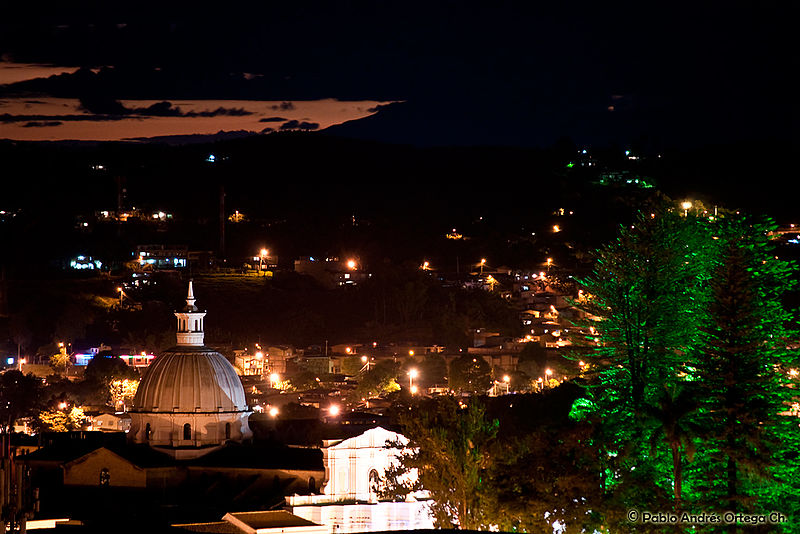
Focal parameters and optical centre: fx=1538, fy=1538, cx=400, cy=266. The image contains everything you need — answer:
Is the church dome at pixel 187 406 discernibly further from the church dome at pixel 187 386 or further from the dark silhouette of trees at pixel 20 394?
the dark silhouette of trees at pixel 20 394

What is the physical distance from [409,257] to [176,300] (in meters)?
38.5

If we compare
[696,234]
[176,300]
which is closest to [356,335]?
[176,300]

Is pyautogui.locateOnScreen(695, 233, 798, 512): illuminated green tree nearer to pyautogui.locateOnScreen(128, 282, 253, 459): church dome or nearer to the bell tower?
pyautogui.locateOnScreen(128, 282, 253, 459): church dome

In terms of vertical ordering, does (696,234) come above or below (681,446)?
above

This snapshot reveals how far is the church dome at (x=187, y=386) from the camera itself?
5622 cm

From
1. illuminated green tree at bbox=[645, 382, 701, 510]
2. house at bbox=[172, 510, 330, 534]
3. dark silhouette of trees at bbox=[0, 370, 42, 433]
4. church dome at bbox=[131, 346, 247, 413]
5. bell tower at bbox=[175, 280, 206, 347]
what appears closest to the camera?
illuminated green tree at bbox=[645, 382, 701, 510]

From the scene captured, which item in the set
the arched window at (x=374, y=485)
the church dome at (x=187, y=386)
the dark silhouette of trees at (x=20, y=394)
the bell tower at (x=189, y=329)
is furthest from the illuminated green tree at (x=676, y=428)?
the dark silhouette of trees at (x=20, y=394)

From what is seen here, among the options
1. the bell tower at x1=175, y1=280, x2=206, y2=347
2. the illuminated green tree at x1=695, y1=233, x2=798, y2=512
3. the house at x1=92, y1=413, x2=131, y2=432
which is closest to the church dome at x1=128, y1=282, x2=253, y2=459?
the bell tower at x1=175, y1=280, x2=206, y2=347

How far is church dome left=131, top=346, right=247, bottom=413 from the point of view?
5622 cm

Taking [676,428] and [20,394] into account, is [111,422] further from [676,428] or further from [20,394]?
[676,428]

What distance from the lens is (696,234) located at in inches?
1495

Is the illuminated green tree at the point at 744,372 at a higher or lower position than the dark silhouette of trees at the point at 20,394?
lower

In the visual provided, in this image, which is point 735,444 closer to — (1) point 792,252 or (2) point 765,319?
(2) point 765,319

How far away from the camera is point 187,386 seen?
5622 cm
